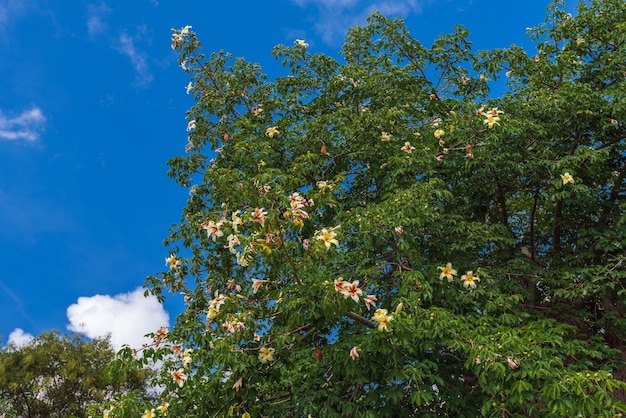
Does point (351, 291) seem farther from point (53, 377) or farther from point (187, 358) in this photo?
point (53, 377)

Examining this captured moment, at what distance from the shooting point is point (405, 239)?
4305 mm

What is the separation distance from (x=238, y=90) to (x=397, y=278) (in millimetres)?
3382

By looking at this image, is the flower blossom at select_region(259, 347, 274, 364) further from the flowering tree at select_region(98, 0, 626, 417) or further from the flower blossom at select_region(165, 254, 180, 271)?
the flower blossom at select_region(165, 254, 180, 271)

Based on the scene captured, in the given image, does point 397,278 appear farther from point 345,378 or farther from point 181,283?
point 181,283

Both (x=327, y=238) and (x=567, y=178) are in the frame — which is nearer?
(x=327, y=238)

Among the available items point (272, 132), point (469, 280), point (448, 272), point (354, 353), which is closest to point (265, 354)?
point (354, 353)

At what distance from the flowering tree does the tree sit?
9089 mm

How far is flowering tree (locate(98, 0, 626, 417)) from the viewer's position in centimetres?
336

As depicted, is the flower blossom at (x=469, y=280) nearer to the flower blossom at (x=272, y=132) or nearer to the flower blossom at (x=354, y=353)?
the flower blossom at (x=354, y=353)

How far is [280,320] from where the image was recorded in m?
3.81

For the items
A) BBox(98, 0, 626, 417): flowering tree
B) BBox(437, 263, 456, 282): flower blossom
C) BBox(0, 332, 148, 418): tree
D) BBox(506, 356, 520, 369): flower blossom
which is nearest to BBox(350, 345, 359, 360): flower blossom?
BBox(98, 0, 626, 417): flowering tree

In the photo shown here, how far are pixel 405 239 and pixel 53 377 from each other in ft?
41.1

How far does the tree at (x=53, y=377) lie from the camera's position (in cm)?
1302

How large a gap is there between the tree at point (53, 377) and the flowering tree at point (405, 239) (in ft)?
29.8
